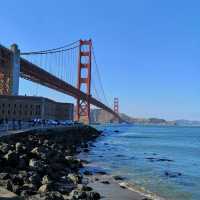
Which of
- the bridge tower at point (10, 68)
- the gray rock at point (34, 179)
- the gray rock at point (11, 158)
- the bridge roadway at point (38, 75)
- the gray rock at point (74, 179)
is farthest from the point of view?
the bridge roadway at point (38, 75)

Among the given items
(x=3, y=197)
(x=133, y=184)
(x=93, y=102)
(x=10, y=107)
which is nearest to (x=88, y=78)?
(x=93, y=102)

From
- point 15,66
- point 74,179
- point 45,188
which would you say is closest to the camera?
point 45,188

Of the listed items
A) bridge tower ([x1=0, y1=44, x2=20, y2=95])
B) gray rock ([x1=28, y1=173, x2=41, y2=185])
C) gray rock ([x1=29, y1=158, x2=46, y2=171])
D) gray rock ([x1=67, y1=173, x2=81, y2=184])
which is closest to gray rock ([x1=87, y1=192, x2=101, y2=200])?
gray rock ([x1=28, y1=173, x2=41, y2=185])

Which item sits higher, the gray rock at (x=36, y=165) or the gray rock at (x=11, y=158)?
the gray rock at (x=11, y=158)

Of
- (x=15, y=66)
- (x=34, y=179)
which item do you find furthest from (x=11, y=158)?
(x=15, y=66)

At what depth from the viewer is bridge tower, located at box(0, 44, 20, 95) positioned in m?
52.1

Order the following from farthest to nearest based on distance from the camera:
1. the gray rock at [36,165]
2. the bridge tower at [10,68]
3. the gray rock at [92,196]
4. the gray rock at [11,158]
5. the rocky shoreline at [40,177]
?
the bridge tower at [10,68]
the gray rock at [36,165]
the gray rock at [11,158]
the gray rock at [92,196]
the rocky shoreline at [40,177]

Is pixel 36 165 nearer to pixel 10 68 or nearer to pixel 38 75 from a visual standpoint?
pixel 10 68

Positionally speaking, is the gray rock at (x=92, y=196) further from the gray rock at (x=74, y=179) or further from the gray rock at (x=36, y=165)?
the gray rock at (x=36, y=165)

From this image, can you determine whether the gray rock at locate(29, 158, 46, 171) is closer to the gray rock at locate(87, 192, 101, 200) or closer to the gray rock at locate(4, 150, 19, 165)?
the gray rock at locate(4, 150, 19, 165)

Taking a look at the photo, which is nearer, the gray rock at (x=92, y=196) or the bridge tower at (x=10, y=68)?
the gray rock at (x=92, y=196)

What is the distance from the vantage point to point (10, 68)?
52.2m

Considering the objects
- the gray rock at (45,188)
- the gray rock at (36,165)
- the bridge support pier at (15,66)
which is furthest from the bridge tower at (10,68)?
the gray rock at (45,188)

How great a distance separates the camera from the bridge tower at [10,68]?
5212 cm
